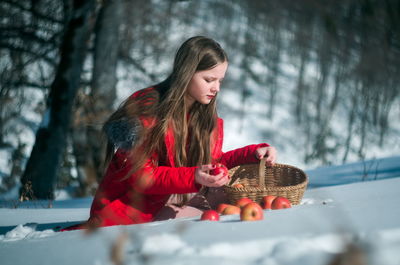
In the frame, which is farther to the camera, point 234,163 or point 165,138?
point 234,163

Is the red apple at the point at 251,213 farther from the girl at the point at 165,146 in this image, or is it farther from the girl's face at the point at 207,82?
the girl's face at the point at 207,82

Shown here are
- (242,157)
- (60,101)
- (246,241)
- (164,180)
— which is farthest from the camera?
(60,101)

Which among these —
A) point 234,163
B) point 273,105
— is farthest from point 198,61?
point 273,105

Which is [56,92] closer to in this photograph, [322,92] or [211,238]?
[211,238]

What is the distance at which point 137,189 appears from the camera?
2.47 metres

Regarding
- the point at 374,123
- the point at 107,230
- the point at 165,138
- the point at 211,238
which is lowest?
the point at 374,123

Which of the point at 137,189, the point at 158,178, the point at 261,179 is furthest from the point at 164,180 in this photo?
the point at 261,179

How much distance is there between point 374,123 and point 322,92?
16.4 ft

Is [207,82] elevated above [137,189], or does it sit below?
above

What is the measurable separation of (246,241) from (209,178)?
2.52ft

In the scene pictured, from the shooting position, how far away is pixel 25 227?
2.62 m

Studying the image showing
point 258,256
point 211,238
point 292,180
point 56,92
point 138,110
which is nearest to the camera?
point 258,256

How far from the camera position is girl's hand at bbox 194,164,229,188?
7.48ft

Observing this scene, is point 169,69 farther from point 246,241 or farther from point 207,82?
point 246,241
